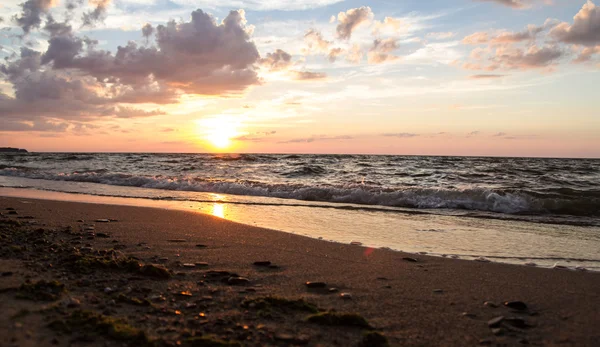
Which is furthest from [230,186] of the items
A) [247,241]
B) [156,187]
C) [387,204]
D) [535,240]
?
[535,240]

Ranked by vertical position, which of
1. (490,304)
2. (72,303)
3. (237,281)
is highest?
(72,303)

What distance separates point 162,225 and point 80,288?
4.18 m

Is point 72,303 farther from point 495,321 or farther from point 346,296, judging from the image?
point 495,321

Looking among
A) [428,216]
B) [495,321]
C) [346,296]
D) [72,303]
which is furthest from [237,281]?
[428,216]

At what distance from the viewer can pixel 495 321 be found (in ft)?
10.9

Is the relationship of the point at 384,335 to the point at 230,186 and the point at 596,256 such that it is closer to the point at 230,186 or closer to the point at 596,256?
the point at 596,256

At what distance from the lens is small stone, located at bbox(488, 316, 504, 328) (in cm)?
327

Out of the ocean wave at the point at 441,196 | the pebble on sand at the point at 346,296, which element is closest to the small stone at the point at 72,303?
the pebble on sand at the point at 346,296

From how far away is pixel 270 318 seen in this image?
10.4 feet

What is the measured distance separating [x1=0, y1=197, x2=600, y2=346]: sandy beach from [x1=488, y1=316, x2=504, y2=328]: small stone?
0.06ft

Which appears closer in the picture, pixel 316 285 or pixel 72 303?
pixel 72 303

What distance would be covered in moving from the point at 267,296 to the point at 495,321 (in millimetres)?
1892

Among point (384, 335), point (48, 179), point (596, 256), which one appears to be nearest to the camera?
point (384, 335)

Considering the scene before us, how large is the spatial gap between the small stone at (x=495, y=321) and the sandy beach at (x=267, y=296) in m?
0.02
